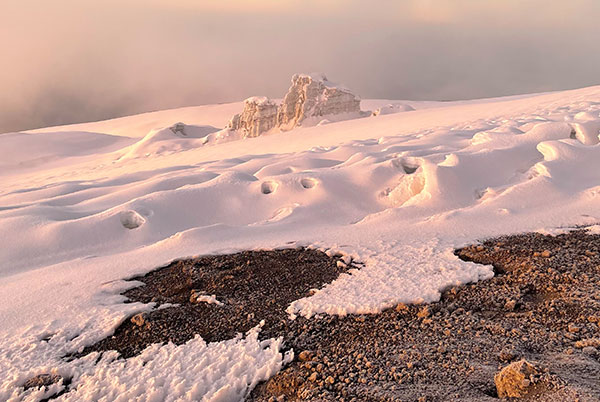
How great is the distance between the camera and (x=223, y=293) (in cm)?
426

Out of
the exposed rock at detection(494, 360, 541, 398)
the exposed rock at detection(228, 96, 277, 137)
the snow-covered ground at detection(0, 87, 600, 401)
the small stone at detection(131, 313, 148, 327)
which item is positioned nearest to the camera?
the exposed rock at detection(494, 360, 541, 398)

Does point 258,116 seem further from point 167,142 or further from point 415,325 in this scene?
point 415,325

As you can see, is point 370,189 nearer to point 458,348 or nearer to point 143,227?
point 143,227

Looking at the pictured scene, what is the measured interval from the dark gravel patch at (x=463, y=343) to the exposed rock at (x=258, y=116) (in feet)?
98.0

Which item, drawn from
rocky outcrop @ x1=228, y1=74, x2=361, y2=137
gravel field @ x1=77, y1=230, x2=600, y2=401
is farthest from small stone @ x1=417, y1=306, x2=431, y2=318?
rocky outcrop @ x1=228, y1=74, x2=361, y2=137

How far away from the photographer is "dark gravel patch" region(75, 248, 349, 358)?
353cm

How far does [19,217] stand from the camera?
21.4ft

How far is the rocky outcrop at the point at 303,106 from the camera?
31391 mm

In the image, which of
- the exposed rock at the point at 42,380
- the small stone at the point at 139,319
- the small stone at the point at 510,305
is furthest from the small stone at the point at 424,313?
the exposed rock at the point at 42,380

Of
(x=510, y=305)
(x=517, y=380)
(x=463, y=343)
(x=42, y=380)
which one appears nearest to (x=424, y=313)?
(x=463, y=343)

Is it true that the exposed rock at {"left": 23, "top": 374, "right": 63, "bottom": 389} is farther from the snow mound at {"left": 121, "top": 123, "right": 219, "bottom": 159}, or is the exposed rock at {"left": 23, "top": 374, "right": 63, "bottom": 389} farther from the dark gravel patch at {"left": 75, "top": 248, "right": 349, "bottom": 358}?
the snow mound at {"left": 121, "top": 123, "right": 219, "bottom": 159}

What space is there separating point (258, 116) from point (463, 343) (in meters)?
31.5

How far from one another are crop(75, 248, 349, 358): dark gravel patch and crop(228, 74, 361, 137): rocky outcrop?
26.8 m

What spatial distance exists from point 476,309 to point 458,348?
2.43 feet
